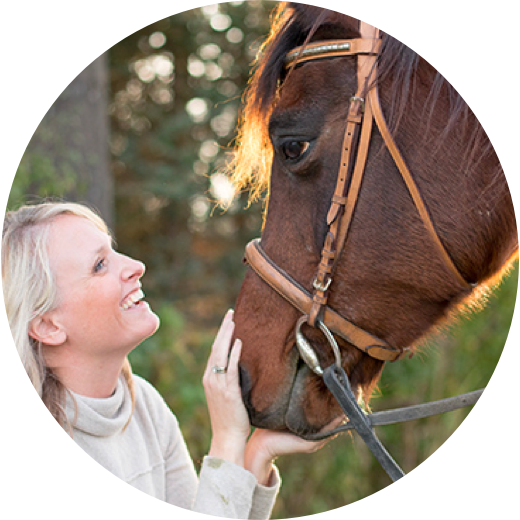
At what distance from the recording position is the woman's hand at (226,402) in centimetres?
169

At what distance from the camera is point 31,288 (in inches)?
61.4

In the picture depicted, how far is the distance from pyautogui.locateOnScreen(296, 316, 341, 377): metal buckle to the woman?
21 cm

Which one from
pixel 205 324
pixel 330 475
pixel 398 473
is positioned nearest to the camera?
pixel 398 473

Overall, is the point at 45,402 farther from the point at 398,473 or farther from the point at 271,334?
the point at 398,473

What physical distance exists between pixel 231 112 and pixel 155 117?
123 centimetres

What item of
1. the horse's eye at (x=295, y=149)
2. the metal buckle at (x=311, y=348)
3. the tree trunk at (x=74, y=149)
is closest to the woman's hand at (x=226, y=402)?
the metal buckle at (x=311, y=348)

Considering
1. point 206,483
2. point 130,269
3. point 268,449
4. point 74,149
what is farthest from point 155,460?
point 74,149

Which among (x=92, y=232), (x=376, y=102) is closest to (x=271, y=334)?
(x=92, y=232)

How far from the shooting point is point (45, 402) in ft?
5.23

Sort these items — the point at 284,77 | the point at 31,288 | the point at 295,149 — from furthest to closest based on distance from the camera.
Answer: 1. the point at 284,77
2. the point at 295,149
3. the point at 31,288

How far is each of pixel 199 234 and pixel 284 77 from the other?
6867 mm

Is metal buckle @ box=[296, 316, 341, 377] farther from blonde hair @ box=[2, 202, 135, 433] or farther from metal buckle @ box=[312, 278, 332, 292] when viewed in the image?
blonde hair @ box=[2, 202, 135, 433]

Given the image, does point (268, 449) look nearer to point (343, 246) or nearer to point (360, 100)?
point (343, 246)

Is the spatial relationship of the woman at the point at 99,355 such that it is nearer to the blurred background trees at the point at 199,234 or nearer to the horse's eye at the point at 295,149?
the horse's eye at the point at 295,149
